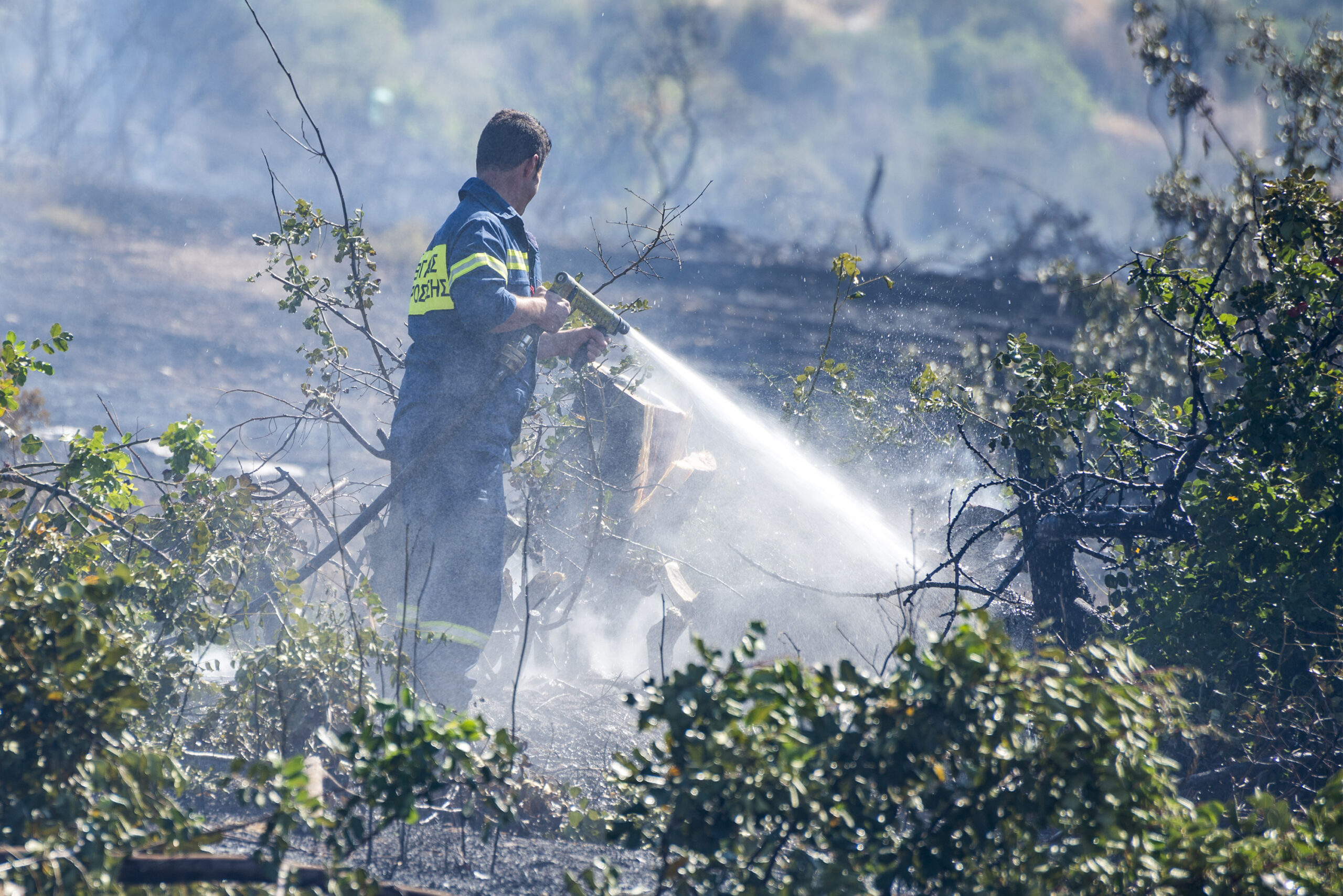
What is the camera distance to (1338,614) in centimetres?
259

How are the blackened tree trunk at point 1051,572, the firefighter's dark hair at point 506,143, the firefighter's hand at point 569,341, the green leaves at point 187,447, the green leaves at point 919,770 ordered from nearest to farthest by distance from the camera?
the green leaves at point 919,770 → the green leaves at point 187,447 → the blackened tree trunk at point 1051,572 → the firefighter's dark hair at point 506,143 → the firefighter's hand at point 569,341

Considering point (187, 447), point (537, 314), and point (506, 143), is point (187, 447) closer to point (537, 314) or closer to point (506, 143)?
point (537, 314)

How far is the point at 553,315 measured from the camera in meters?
3.38

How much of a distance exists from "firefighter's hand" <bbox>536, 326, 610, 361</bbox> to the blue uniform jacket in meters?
0.16

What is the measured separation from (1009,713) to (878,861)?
33cm

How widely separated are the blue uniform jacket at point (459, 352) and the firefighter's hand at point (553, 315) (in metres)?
0.11

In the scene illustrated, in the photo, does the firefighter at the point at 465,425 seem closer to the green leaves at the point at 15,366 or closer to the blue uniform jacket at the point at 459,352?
the blue uniform jacket at the point at 459,352

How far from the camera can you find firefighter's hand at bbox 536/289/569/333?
3367 mm

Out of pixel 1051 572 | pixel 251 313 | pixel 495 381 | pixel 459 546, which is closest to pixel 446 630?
pixel 459 546

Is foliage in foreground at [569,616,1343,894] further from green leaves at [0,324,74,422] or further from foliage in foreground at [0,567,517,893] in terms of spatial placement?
green leaves at [0,324,74,422]

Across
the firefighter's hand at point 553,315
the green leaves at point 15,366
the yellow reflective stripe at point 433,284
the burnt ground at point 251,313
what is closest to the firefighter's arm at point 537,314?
the firefighter's hand at point 553,315

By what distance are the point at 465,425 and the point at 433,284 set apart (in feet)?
1.80

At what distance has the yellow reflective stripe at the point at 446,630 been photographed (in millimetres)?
3180

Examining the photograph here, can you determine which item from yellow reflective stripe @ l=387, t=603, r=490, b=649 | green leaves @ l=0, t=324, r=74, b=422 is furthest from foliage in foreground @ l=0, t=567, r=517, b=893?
yellow reflective stripe @ l=387, t=603, r=490, b=649
